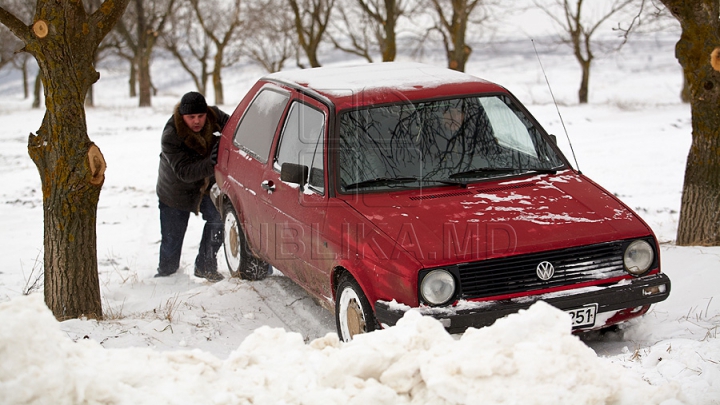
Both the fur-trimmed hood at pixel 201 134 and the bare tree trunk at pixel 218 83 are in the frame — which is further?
the bare tree trunk at pixel 218 83

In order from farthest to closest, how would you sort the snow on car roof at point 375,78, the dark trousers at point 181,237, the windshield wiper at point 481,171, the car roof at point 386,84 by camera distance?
1. the dark trousers at point 181,237
2. the snow on car roof at point 375,78
3. the car roof at point 386,84
4. the windshield wiper at point 481,171

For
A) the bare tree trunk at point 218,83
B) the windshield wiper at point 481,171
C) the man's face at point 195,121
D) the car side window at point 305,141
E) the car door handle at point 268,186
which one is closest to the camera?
the windshield wiper at point 481,171

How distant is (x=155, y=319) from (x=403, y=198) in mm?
2146

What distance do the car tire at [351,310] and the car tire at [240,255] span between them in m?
2.09

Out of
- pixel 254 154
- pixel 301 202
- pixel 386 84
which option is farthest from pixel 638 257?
pixel 254 154

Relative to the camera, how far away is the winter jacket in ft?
23.2

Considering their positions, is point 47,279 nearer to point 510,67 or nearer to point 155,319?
point 155,319

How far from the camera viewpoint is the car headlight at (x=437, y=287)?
4.10 metres

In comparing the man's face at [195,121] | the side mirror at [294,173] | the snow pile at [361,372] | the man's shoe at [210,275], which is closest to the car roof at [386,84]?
the side mirror at [294,173]

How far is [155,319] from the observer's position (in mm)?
5508

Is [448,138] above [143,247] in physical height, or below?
above

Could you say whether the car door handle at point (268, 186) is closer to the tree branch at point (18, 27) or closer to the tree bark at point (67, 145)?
the tree bark at point (67, 145)

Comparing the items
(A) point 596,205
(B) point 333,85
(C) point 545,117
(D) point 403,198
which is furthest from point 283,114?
(C) point 545,117

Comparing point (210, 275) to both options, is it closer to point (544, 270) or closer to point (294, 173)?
point (294, 173)
